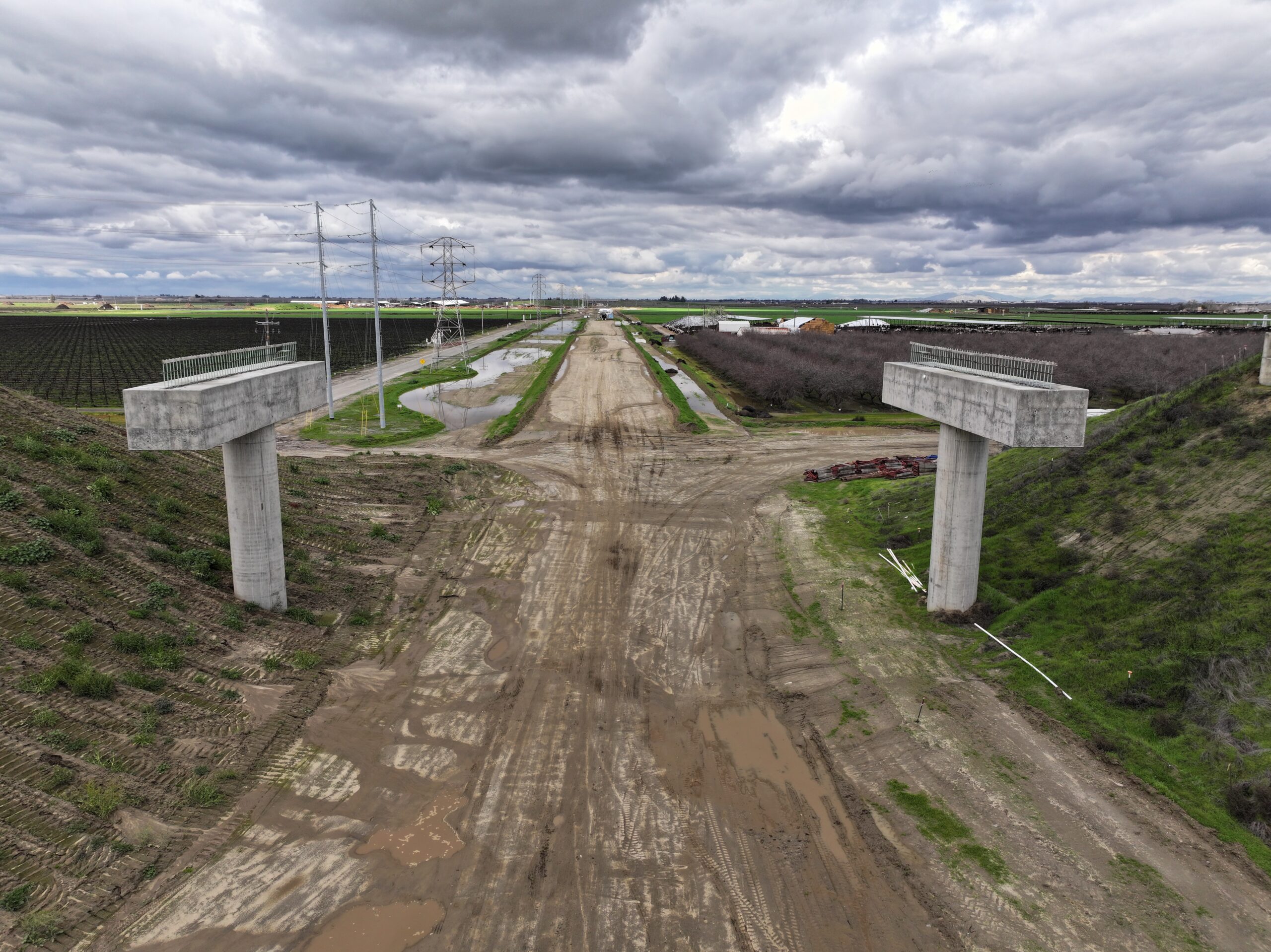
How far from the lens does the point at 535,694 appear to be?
55.9 ft

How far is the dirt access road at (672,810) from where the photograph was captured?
418 inches

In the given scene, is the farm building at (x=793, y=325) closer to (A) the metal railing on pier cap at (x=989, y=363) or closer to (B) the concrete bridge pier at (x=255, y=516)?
(A) the metal railing on pier cap at (x=989, y=363)

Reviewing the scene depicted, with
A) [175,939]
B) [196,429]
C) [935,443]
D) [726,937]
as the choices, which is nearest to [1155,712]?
[726,937]

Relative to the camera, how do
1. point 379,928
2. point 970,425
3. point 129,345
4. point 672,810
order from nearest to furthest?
point 379,928 < point 672,810 < point 970,425 < point 129,345

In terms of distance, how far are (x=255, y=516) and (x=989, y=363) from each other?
1982 cm

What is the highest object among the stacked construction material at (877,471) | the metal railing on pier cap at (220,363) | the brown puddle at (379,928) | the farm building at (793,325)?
the farm building at (793,325)

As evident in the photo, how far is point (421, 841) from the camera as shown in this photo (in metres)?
12.2

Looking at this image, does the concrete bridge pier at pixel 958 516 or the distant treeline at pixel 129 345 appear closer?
the concrete bridge pier at pixel 958 516

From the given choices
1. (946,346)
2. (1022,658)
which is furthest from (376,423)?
(946,346)

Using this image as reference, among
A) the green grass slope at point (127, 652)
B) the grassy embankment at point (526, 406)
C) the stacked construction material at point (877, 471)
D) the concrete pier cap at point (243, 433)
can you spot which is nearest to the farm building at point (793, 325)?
the grassy embankment at point (526, 406)

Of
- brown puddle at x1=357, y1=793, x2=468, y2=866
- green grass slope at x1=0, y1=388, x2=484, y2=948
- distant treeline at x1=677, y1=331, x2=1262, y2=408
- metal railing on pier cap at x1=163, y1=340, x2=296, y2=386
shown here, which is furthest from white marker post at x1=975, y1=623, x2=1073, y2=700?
distant treeline at x1=677, y1=331, x2=1262, y2=408

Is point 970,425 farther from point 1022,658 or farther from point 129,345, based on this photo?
point 129,345

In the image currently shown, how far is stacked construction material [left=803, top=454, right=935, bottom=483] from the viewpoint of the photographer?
3672 centimetres

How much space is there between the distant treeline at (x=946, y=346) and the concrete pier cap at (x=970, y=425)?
33.4m
